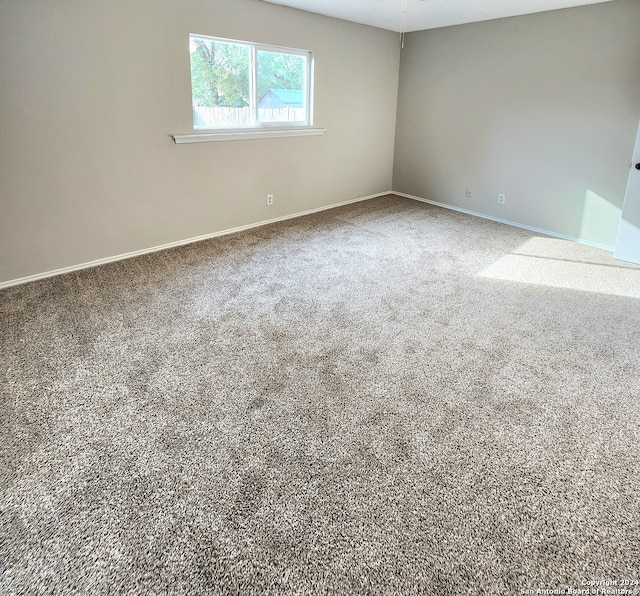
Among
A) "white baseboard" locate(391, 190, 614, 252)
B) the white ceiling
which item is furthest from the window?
"white baseboard" locate(391, 190, 614, 252)

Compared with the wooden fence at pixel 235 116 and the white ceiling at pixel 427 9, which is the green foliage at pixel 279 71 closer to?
the wooden fence at pixel 235 116

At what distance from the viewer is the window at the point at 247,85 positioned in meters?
3.92

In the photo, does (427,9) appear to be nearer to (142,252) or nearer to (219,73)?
(219,73)

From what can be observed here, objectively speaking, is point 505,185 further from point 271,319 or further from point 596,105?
point 271,319

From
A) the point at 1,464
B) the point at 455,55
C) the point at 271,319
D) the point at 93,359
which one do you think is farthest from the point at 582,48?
the point at 1,464

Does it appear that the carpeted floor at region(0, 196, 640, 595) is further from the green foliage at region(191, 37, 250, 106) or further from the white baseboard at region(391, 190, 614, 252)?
the green foliage at region(191, 37, 250, 106)

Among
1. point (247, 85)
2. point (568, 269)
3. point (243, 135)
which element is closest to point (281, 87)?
Answer: point (247, 85)

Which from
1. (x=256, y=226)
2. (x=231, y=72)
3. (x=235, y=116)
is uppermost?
(x=231, y=72)

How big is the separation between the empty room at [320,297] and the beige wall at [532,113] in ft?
0.08

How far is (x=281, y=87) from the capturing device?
179 inches

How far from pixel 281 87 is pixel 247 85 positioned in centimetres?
44

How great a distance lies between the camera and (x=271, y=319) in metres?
2.89

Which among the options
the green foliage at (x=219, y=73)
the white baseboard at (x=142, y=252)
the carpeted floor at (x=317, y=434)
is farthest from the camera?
the green foliage at (x=219, y=73)

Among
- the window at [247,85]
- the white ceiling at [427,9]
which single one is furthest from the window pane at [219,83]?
the white ceiling at [427,9]
